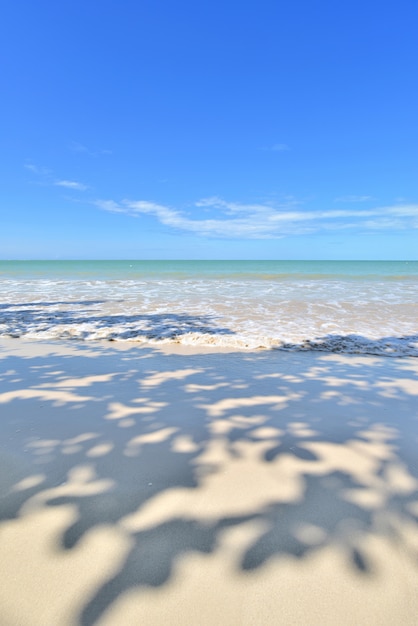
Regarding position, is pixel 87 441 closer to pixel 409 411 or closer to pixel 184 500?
pixel 184 500

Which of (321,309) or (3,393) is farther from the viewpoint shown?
(321,309)

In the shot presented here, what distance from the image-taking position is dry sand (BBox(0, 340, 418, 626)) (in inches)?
65.5

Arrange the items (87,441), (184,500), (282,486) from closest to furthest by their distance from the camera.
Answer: (184,500) < (282,486) < (87,441)

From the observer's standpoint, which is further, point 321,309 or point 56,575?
point 321,309

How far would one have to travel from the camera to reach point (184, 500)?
234 centimetres

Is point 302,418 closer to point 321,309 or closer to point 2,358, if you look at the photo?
point 2,358

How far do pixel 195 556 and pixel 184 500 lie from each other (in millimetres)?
473

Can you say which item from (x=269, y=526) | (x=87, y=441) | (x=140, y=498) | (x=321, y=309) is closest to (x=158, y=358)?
(x=87, y=441)

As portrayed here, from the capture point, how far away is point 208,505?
90.0 inches

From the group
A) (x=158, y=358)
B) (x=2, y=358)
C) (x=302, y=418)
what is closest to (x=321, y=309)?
(x=158, y=358)

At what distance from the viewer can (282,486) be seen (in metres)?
2.50

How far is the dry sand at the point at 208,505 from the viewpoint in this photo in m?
1.66

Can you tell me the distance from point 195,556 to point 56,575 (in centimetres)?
79

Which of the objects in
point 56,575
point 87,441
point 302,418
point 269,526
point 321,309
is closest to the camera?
point 56,575
